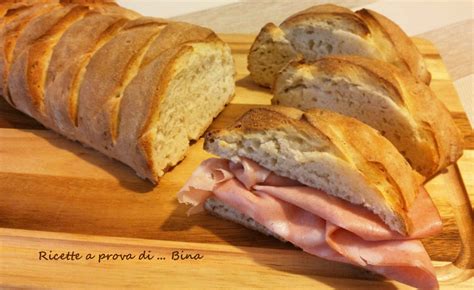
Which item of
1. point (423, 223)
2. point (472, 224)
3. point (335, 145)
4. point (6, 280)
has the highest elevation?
point (335, 145)

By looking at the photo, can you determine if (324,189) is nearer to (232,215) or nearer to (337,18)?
(232,215)

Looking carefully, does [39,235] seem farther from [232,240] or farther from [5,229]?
[232,240]

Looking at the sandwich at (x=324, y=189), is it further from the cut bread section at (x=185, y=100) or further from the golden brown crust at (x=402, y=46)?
the golden brown crust at (x=402, y=46)

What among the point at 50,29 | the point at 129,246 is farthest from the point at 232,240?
the point at 50,29

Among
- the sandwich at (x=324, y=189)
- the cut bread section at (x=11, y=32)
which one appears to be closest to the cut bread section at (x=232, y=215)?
the sandwich at (x=324, y=189)

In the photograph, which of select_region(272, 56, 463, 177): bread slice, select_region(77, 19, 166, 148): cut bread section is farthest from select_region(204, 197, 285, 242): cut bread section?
select_region(272, 56, 463, 177): bread slice

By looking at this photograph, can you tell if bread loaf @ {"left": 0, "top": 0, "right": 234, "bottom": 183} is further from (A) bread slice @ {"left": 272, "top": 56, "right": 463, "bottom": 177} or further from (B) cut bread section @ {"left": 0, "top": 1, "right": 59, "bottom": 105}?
(A) bread slice @ {"left": 272, "top": 56, "right": 463, "bottom": 177}

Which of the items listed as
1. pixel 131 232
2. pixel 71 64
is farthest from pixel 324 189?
pixel 71 64
